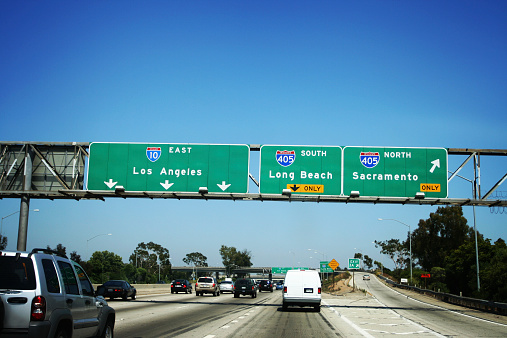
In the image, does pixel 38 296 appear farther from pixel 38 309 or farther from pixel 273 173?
pixel 273 173

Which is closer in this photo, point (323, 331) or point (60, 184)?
point (323, 331)

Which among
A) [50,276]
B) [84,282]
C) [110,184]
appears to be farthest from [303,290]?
[50,276]

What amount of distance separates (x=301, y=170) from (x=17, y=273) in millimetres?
21532

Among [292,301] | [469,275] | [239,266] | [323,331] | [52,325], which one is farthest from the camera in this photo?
[239,266]

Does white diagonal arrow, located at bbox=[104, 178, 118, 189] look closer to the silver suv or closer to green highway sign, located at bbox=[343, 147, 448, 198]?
green highway sign, located at bbox=[343, 147, 448, 198]

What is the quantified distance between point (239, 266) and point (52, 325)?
632ft

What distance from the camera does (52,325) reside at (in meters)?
7.98

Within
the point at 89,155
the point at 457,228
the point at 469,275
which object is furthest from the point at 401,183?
the point at 457,228

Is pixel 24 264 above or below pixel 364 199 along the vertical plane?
below

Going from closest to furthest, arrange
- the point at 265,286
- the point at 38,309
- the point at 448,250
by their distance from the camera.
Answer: the point at 38,309, the point at 265,286, the point at 448,250

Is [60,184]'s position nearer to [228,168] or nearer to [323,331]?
[228,168]

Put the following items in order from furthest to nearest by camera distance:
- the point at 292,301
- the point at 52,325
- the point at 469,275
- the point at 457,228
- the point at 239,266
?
the point at 239,266 → the point at 457,228 → the point at 469,275 → the point at 292,301 → the point at 52,325

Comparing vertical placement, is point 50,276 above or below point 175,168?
below

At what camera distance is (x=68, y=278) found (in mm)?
9227
